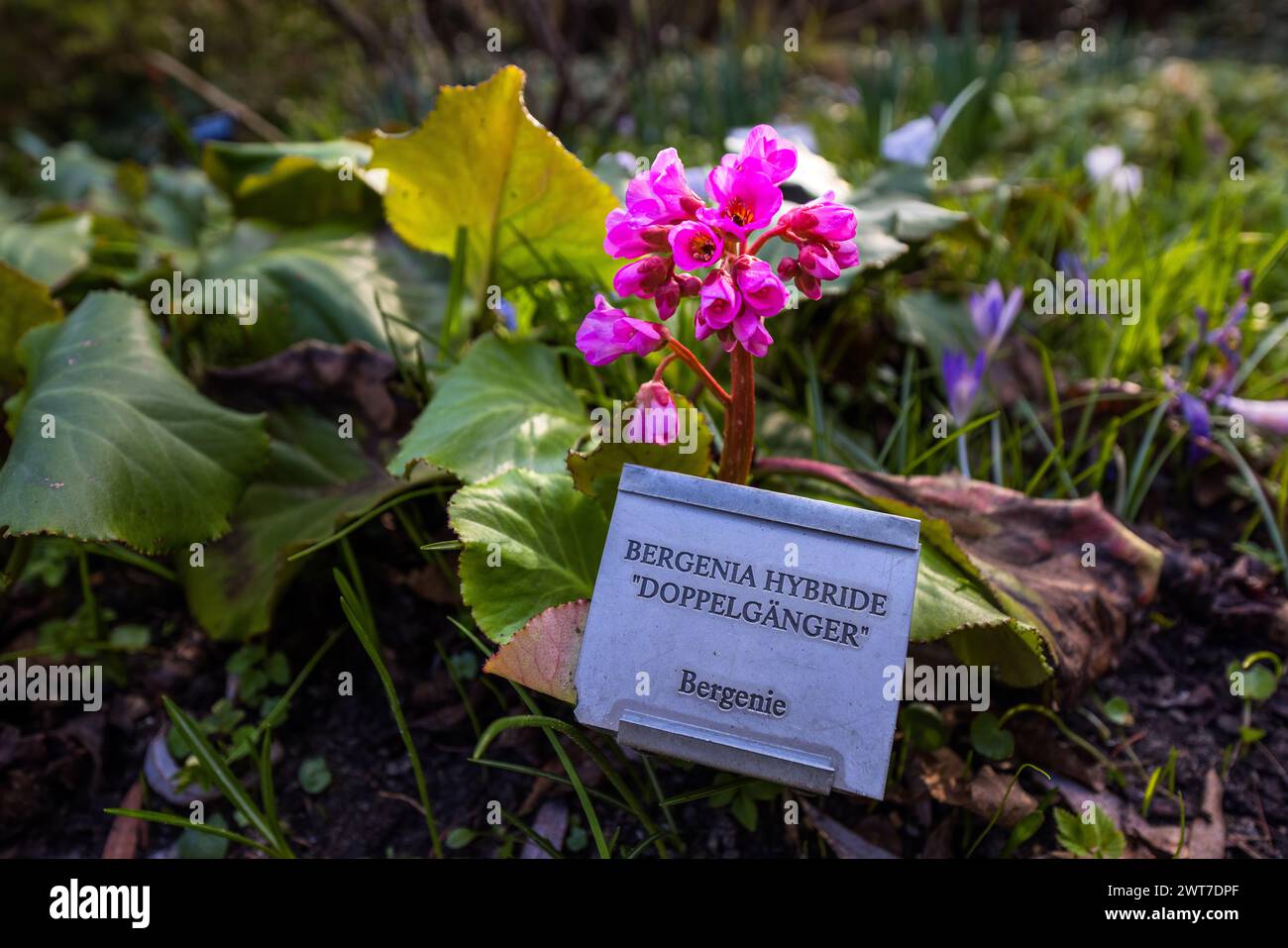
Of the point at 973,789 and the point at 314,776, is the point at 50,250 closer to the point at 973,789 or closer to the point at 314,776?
the point at 314,776

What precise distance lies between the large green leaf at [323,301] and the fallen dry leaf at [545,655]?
78 cm

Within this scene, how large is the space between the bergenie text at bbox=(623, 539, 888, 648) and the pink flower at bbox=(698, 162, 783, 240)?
36 centimetres

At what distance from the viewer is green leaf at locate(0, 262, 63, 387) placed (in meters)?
1.53

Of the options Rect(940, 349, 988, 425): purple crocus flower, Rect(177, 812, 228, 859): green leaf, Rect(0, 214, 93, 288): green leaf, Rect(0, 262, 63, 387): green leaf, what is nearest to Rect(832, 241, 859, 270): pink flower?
Rect(940, 349, 988, 425): purple crocus flower

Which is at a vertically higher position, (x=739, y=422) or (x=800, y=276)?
(x=800, y=276)

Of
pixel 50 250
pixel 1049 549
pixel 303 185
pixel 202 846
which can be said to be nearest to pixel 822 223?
pixel 1049 549

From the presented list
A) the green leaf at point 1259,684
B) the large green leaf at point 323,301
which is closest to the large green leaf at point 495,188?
the large green leaf at point 323,301

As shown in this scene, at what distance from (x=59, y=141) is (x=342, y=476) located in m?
5.59

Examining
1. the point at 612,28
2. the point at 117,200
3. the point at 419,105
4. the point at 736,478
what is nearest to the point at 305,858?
the point at 736,478

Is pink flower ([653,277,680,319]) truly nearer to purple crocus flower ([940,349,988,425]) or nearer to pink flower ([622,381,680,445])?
pink flower ([622,381,680,445])

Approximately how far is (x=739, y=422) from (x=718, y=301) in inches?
9.2

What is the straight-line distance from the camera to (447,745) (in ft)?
4.55

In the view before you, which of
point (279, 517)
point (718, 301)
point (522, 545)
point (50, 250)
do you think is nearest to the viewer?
point (718, 301)

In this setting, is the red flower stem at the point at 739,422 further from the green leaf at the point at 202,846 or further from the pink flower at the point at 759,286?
the green leaf at the point at 202,846
